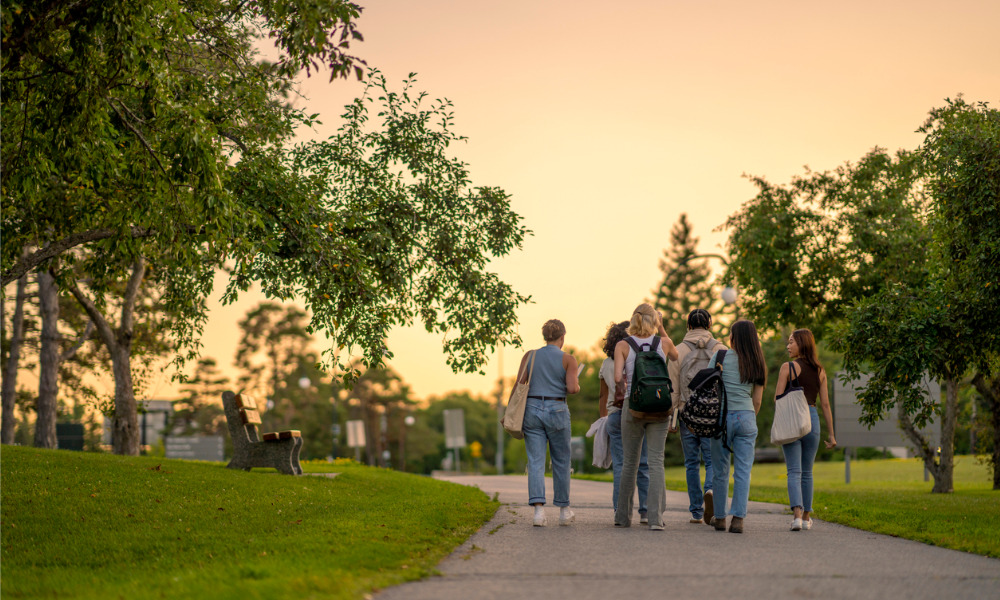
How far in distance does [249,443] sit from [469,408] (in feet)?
420

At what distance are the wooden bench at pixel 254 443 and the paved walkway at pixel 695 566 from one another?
7.22 m

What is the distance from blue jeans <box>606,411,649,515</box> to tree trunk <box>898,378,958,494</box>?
541 inches

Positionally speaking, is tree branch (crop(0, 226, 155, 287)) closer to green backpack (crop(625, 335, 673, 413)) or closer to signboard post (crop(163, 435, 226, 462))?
green backpack (crop(625, 335, 673, 413))

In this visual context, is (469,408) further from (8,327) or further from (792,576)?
(792,576)

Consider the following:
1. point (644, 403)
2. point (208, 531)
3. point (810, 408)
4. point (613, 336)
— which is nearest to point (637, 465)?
point (644, 403)

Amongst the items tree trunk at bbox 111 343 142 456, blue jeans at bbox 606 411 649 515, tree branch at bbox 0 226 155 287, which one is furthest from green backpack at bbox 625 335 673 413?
tree trunk at bbox 111 343 142 456

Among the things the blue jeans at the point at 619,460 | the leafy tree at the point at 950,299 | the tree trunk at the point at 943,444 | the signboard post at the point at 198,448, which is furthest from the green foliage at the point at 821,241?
the signboard post at the point at 198,448

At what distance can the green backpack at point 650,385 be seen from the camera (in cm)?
876

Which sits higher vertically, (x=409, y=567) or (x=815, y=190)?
(x=815, y=190)

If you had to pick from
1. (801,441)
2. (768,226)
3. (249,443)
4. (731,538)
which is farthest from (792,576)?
→ (768,226)

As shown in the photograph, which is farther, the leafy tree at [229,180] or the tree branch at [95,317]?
the tree branch at [95,317]

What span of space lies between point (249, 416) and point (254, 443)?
458 mm

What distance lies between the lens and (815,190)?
21641 millimetres

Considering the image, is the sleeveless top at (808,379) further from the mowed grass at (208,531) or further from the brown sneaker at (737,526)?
the mowed grass at (208,531)
